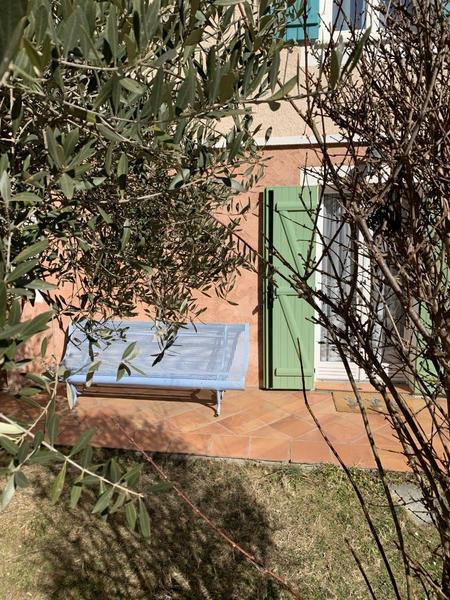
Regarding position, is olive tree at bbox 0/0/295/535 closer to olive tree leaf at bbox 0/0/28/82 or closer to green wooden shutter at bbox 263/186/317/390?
olive tree leaf at bbox 0/0/28/82

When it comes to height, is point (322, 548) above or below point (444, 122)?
below

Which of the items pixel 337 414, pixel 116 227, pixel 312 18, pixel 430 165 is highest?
pixel 312 18

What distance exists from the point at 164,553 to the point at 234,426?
1807 millimetres

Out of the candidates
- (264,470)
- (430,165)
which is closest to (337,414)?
(264,470)

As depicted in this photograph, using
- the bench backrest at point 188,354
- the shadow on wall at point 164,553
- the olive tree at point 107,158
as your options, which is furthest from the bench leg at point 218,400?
the olive tree at point 107,158

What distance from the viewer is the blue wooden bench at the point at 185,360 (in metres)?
4.68

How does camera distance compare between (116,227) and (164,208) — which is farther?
(164,208)

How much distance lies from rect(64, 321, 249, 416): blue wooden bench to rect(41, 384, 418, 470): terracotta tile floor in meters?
0.27

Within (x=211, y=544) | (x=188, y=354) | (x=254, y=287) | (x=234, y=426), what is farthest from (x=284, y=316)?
(x=211, y=544)

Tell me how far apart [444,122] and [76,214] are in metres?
1.07

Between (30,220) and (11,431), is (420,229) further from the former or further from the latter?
(11,431)

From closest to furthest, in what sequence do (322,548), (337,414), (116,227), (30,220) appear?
(30,220), (116,227), (322,548), (337,414)

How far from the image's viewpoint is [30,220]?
1260 mm

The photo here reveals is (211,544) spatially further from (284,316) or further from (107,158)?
(284,316)
